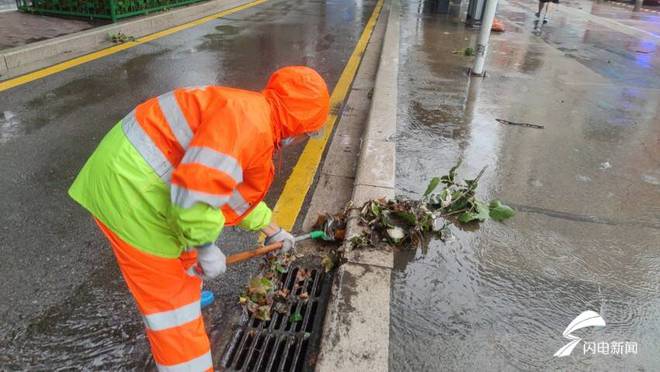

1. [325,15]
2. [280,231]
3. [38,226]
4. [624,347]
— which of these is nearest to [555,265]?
[624,347]

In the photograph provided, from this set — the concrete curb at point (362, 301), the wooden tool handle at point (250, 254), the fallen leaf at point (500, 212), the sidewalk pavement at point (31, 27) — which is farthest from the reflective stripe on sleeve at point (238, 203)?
the sidewalk pavement at point (31, 27)

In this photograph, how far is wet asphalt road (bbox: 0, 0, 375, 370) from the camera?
2.09 meters

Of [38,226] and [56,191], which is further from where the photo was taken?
[56,191]

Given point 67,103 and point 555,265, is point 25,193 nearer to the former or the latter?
point 67,103

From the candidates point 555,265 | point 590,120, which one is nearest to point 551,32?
point 590,120

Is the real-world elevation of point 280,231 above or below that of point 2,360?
above

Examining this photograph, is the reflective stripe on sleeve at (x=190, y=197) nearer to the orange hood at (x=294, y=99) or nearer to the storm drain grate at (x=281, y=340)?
the orange hood at (x=294, y=99)

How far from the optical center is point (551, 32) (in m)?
11.3

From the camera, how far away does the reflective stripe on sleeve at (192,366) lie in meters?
1.70

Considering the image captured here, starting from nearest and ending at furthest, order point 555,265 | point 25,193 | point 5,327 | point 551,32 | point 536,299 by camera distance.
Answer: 1. point 5,327
2. point 536,299
3. point 555,265
4. point 25,193
5. point 551,32

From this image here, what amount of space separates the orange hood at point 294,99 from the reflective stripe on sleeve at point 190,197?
0.37m

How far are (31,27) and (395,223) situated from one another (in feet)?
26.2

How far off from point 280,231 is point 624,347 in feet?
5.54

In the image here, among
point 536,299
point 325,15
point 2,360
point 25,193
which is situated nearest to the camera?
point 2,360
